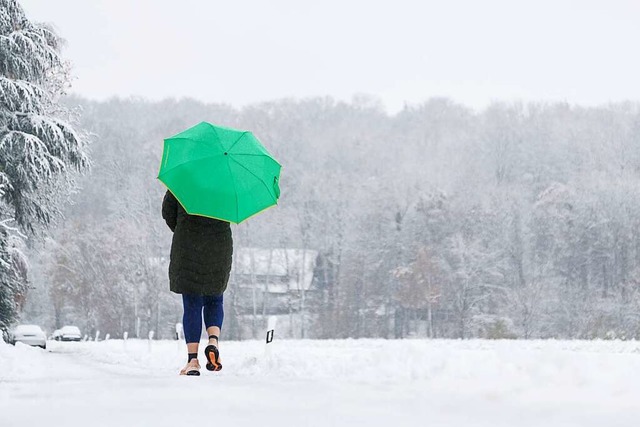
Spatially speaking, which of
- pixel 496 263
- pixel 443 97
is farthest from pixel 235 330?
pixel 443 97

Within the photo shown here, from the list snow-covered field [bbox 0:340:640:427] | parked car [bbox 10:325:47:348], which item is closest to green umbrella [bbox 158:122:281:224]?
snow-covered field [bbox 0:340:640:427]

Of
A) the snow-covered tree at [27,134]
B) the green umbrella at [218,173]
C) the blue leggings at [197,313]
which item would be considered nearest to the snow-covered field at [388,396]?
the blue leggings at [197,313]

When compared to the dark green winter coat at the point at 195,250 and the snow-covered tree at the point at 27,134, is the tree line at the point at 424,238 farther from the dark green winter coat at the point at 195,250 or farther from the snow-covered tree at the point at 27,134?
the dark green winter coat at the point at 195,250

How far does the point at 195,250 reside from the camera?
8.71 meters

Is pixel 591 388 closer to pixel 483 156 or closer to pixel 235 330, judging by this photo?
pixel 235 330

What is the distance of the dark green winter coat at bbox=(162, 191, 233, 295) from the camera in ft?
28.6

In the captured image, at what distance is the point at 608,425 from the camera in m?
5.21

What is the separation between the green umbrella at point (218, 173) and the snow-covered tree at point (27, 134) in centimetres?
1305

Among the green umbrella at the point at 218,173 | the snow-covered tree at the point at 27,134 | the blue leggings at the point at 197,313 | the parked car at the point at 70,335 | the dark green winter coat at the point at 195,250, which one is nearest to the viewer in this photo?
the green umbrella at the point at 218,173

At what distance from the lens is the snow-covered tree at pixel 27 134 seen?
21125 mm

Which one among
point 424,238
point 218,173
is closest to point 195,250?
point 218,173

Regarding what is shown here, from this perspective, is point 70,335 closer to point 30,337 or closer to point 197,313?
point 30,337

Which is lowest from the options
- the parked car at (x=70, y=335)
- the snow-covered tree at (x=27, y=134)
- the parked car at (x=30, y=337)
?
the parked car at (x=30, y=337)

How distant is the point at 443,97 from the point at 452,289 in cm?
5557
